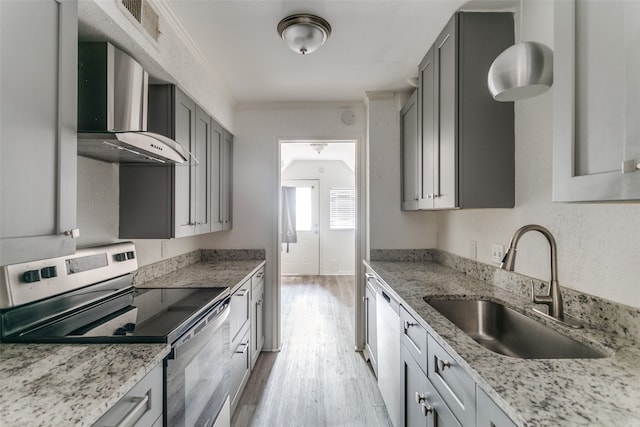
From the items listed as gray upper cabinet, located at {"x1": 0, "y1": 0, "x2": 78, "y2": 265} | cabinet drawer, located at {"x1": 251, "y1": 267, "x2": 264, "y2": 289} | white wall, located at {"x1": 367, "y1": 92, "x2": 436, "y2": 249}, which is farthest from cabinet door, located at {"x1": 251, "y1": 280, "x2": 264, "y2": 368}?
gray upper cabinet, located at {"x1": 0, "y1": 0, "x2": 78, "y2": 265}

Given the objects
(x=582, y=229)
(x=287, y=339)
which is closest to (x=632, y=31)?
(x=582, y=229)

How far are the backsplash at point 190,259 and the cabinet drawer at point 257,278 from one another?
20 centimetres

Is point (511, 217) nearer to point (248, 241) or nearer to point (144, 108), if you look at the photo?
point (144, 108)

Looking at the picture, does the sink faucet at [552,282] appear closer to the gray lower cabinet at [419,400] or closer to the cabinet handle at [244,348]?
the gray lower cabinet at [419,400]

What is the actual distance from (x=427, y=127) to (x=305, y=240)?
471 cm

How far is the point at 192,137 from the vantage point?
2.11 meters

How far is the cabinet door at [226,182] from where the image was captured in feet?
9.12

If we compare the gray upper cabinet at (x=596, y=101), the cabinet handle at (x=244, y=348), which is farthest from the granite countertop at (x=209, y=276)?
the gray upper cabinet at (x=596, y=101)

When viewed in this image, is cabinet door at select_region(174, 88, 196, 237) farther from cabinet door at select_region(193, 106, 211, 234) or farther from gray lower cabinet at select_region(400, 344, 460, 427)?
gray lower cabinet at select_region(400, 344, 460, 427)

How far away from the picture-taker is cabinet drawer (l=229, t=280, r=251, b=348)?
1.97 metres

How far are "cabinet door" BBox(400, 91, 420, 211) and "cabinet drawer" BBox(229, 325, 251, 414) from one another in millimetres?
1708

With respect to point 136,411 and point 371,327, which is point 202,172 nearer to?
point 136,411

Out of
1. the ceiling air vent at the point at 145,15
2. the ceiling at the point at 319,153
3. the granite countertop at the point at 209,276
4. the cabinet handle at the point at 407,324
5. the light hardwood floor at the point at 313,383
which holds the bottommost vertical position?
the light hardwood floor at the point at 313,383

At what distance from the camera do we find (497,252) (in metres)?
1.85
